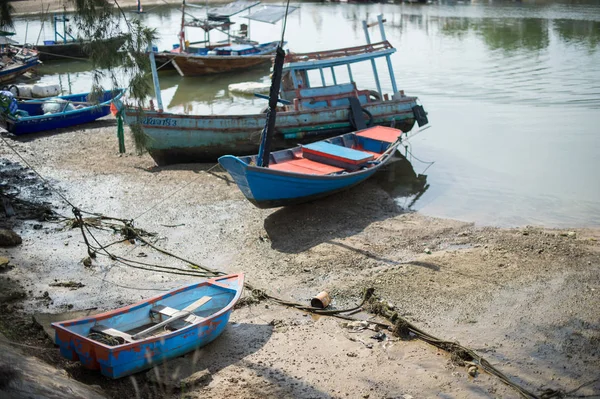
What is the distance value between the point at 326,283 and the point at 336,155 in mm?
4174

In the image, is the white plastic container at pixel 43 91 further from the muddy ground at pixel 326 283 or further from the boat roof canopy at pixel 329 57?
the boat roof canopy at pixel 329 57

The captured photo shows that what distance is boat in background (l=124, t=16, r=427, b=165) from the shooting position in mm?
14695

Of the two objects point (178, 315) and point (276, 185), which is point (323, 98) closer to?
point (276, 185)

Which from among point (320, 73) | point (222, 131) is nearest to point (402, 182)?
point (320, 73)

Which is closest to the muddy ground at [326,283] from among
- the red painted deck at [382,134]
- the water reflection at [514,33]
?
the red painted deck at [382,134]

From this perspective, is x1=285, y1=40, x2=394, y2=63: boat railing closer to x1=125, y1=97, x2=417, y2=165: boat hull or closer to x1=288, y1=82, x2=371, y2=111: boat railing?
x1=288, y1=82, x2=371, y2=111: boat railing

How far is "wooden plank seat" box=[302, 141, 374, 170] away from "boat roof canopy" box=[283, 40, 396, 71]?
304cm

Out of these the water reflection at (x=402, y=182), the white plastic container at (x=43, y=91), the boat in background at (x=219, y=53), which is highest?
the boat in background at (x=219, y=53)

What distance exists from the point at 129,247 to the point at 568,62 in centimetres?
2237

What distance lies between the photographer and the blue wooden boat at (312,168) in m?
10.9

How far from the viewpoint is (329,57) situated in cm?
1576

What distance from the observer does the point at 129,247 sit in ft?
33.7

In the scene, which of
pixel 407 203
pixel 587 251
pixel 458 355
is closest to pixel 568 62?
pixel 407 203

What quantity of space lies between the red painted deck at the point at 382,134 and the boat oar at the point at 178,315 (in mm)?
7460
